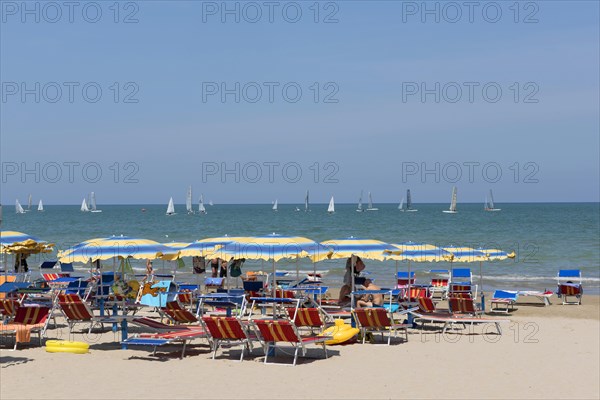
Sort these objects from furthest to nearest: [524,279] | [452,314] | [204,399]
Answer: [524,279], [452,314], [204,399]

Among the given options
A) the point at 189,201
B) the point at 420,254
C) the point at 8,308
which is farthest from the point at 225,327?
the point at 189,201

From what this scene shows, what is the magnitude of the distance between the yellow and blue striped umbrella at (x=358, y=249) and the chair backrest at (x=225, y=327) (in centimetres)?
272

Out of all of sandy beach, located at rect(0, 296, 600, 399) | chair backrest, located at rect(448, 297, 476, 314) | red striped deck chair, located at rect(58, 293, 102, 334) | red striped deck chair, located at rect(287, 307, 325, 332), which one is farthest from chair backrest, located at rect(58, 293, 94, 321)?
chair backrest, located at rect(448, 297, 476, 314)

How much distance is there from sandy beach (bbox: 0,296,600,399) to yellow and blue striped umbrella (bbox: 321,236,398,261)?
1.48m

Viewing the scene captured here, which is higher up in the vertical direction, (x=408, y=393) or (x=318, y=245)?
(x=318, y=245)

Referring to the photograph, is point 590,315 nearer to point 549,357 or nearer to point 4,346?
point 549,357

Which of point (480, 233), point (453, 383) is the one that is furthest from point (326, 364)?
point (480, 233)

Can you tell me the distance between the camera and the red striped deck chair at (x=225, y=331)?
36.7ft

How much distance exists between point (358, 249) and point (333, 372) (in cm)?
350

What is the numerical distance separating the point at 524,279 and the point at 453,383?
22415 mm

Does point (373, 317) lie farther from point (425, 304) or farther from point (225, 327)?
point (225, 327)

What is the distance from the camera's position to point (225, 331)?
1131cm

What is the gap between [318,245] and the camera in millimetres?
13062

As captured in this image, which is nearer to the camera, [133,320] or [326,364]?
[326,364]
